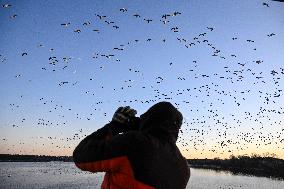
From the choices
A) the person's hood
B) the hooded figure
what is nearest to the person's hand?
the hooded figure

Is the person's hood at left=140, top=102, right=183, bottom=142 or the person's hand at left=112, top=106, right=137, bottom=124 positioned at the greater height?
the person's hand at left=112, top=106, right=137, bottom=124

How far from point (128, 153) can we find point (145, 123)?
28 centimetres

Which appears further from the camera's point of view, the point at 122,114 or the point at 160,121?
the point at 160,121

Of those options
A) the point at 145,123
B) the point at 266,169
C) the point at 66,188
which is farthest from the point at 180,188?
the point at 266,169

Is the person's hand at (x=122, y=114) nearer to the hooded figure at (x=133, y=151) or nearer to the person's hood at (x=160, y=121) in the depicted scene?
the hooded figure at (x=133, y=151)

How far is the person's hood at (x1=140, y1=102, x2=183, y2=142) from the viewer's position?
243cm

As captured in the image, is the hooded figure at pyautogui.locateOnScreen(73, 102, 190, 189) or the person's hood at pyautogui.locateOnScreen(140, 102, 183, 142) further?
the person's hood at pyautogui.locateOnScreen(140, 102, 183, 142)

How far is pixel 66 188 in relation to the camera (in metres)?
86.6

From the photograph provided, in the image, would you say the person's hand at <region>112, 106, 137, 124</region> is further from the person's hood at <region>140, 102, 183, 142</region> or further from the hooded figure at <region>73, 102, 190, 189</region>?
the person's hood at <region>140, 102, 183, 142</region>

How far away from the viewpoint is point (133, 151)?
2242mm

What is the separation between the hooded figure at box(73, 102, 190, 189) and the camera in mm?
2232

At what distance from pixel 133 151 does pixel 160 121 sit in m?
0.31

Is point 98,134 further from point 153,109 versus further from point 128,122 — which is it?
point 153,109

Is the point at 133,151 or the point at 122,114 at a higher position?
the point at 122,114
